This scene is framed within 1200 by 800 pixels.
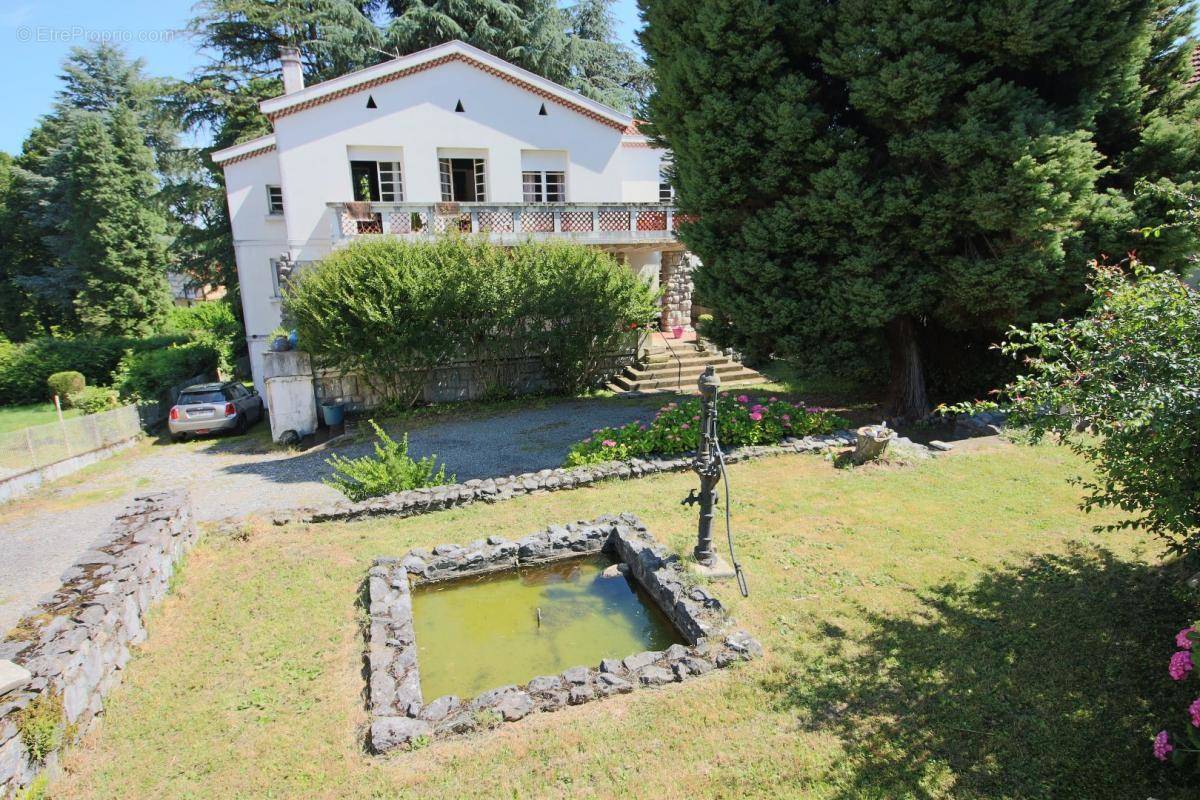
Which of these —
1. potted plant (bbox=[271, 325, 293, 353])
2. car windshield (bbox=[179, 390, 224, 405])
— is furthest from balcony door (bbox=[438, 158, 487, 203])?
car windshield (bbox=[179, 390, 224, 405])

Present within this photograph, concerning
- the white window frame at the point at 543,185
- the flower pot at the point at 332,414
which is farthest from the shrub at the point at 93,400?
the white window frame at the point at 543,185

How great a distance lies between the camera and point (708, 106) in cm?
1173

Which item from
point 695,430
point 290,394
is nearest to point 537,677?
point 695,430

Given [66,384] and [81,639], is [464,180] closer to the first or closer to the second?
Result: [66,384]

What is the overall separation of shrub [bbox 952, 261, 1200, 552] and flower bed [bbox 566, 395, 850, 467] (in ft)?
20.2

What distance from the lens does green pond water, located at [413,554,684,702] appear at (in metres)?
6.00

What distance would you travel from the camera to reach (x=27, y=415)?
19812 mm

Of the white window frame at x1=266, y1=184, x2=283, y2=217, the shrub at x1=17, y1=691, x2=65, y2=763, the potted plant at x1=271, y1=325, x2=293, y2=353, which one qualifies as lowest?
the shrub at x1=17, y1=691, x2=65, y2=763

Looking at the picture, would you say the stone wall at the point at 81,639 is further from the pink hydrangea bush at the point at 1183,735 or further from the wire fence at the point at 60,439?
the pink hydrangea bush at the point at 1183,735

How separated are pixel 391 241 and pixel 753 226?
8.23m

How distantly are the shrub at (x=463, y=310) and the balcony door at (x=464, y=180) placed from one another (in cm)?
474

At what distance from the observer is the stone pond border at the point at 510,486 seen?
9.50 m

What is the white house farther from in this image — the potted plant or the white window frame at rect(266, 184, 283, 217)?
the potted plant

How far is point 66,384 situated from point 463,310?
46.6 ft
